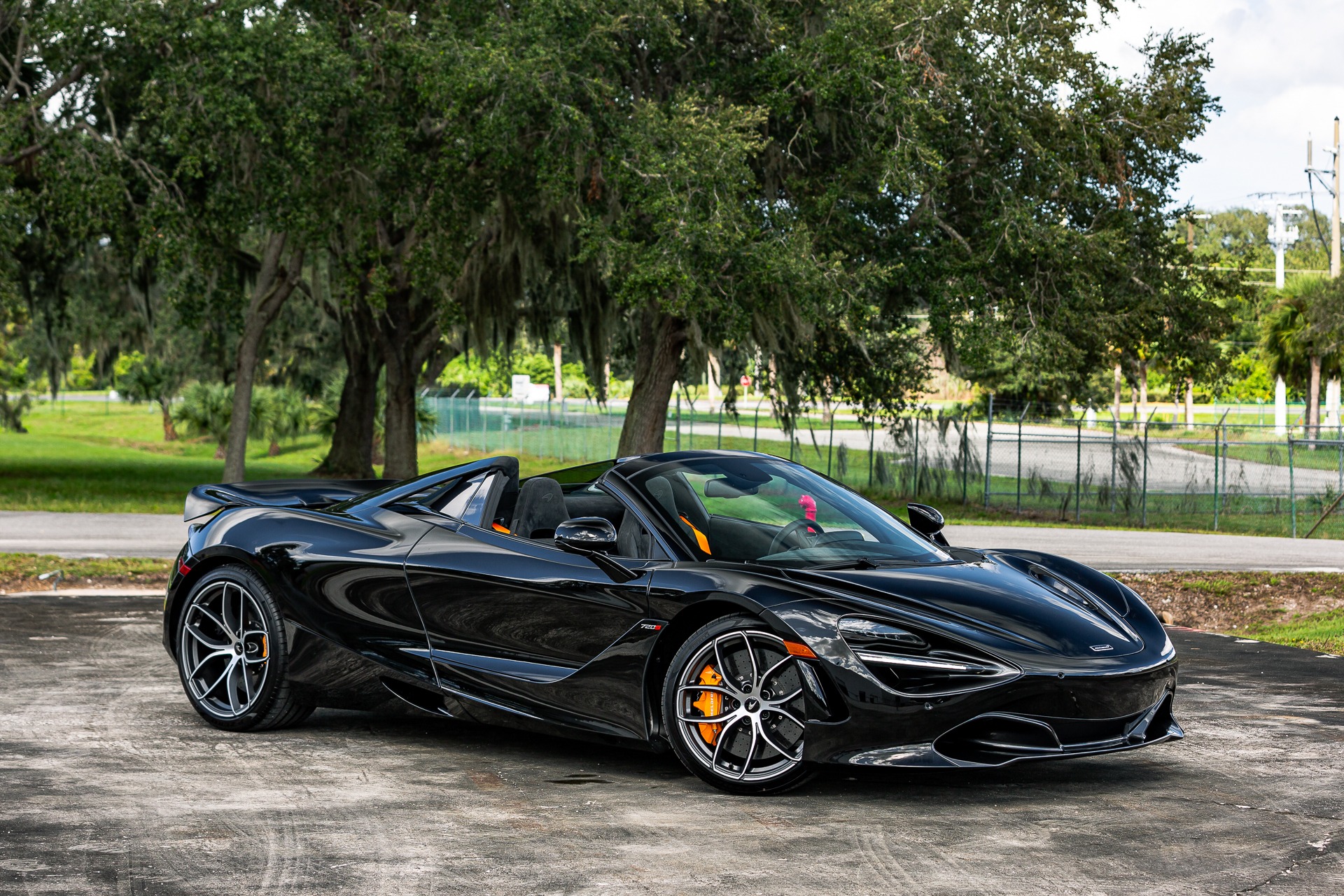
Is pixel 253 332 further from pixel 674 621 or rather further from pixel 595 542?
pixel 674 621

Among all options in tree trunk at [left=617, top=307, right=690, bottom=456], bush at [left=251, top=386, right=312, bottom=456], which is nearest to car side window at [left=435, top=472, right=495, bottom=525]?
tree trunk at [left=617, top=307, right=690, bottom=456]

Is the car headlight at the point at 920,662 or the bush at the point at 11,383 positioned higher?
the bush at the point at 11,383

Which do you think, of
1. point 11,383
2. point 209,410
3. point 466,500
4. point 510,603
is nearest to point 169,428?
point 11,383

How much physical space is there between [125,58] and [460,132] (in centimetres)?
477

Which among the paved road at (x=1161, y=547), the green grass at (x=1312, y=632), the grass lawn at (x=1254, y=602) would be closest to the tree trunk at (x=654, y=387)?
the paved road at (x=1161, y=547)

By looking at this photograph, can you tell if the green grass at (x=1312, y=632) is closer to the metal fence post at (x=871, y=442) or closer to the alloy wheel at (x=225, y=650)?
the alloy wheel at (x=225, y=650)

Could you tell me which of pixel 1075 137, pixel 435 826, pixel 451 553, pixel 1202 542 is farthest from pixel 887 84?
pixel 435 826

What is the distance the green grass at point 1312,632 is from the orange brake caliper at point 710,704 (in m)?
6.20

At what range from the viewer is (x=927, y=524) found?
7039 millimetres

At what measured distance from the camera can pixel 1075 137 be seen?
2172 centimetres

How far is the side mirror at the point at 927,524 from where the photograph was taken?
6977 mm

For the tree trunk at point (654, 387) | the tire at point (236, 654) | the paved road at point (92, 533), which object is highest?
the tree trunk at point (654, 387)

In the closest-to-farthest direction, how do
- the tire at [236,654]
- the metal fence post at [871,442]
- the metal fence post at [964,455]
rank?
the tire at [236,654] < the metal fence post at [964,455] < the metal fence post at [871,442]

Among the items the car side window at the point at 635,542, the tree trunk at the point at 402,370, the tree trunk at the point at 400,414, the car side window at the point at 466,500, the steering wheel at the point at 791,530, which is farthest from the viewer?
the tree trunk at the point at 400,414
